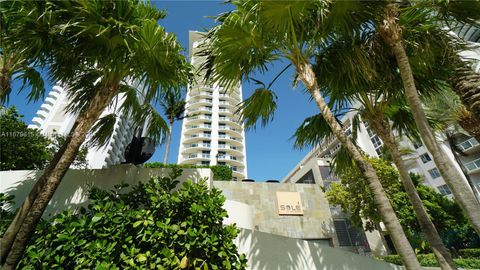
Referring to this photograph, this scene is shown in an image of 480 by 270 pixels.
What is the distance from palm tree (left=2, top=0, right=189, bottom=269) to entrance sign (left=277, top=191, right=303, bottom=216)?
1625 cm

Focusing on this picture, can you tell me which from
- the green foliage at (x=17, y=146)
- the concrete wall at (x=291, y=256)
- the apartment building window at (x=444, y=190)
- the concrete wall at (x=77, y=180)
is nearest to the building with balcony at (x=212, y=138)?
the apartment building window at (x=444, y=190)

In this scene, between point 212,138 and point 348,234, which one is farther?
→ point 212,138

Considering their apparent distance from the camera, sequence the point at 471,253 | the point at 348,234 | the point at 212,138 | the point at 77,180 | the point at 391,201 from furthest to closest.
Answer: 1. the point at 212,138
2. the point at 348,234
3. the point at 471,253
4. the point at 391,201
5. the point at 77,180

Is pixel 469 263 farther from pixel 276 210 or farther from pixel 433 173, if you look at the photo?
pixel 433 173

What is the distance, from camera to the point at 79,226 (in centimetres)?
280

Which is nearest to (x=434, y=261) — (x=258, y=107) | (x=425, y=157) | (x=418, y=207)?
(x=418, y=207)

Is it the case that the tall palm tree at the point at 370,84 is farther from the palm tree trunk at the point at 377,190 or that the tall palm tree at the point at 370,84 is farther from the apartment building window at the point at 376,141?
the apartment building window at the point at 376,141

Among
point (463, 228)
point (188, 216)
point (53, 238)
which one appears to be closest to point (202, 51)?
point (188, 216)

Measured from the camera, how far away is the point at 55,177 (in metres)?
2.86

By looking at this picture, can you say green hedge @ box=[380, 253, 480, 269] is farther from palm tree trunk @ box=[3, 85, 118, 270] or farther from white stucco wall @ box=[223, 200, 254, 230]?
palm tree trunk @ box=[3, 85, 118, 270]

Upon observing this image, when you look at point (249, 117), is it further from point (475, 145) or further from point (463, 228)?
point (475, 145)

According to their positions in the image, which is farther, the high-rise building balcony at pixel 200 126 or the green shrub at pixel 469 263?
the high-rise building balcony at pixel 200 126

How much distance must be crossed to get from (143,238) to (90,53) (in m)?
2.73

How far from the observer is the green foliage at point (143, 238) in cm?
268
